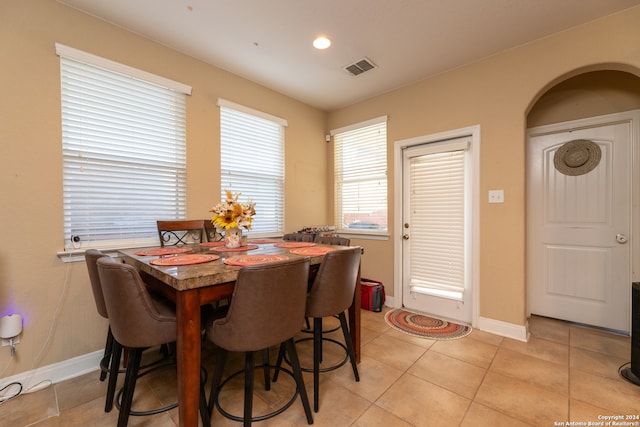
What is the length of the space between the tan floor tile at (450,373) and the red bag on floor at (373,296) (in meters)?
1.02

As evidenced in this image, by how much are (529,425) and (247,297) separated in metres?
1.73

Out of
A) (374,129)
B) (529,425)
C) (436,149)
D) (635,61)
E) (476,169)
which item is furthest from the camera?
(374,129)

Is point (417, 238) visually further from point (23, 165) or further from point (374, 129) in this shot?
point (23, 165)

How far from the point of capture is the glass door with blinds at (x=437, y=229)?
2.91 metres

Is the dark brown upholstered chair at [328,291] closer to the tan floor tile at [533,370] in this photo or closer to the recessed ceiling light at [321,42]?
the tan floor tile at [533,370]

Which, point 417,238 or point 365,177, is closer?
point 417,238

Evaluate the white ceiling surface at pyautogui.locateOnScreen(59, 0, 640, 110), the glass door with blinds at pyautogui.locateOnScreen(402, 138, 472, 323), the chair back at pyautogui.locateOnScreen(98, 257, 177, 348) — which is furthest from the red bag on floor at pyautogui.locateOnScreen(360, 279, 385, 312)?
the white ceiling surface at pyautogui.locateOnScreen(59, 0, 640, 110)

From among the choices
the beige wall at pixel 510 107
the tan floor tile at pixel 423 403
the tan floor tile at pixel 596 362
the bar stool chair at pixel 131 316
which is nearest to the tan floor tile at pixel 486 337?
the beige wall at pixel 510 107

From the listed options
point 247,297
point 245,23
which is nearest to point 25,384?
point 247,297

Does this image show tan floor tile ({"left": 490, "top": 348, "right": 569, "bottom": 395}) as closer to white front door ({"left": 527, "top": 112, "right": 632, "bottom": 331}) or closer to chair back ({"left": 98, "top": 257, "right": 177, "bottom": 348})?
white front door ({"left": 527, "top": 112, "right": 632, "bottom": 331})

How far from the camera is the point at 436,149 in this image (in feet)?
10.1

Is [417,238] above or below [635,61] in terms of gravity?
below

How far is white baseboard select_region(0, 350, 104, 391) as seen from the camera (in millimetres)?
1834

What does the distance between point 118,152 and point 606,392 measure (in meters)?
4.05
